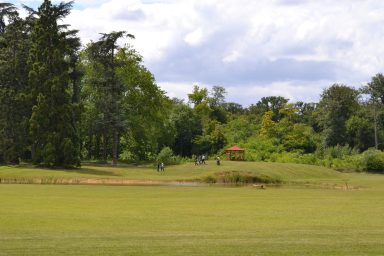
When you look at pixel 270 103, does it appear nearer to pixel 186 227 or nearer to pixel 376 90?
pixel 376 90

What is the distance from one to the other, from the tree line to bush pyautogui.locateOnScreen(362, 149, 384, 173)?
11.2 metres

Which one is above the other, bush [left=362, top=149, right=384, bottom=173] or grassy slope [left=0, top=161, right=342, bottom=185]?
bush [left=362, top=149, right=384, bottom=173]

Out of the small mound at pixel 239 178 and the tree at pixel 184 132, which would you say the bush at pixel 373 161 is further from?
the tree at pixel 184 132

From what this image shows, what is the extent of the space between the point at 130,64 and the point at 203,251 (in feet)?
275

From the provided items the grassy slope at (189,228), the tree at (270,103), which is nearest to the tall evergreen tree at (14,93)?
the grassy slope at (189,228)

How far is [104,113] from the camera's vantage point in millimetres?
88250

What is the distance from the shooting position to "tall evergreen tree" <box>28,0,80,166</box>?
75.4 metres

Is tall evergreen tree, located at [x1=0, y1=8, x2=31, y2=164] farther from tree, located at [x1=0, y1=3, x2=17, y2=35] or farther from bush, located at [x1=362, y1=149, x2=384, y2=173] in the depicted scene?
bush, located at [x1=362, y1=149, x2=384, y2=173]

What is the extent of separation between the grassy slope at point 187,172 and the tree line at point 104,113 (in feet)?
22.6

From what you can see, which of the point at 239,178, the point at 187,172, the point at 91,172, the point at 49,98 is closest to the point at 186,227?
the point at 239,178

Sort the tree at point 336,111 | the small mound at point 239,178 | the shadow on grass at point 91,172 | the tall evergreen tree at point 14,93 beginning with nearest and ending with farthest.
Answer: the small mound at point 239,178 < the shadow on grass at point 91,172 < the tall evergreen tree at point 14,93 < the tree at point 336,111

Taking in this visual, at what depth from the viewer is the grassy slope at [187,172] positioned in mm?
65688

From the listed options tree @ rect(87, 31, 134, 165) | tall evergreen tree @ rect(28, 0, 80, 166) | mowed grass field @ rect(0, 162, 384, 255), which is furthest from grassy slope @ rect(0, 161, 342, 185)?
mowed grass field @ rect(0, 162, 384, 255)

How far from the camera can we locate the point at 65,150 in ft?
246
